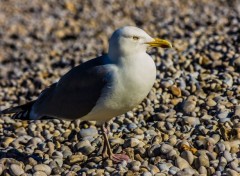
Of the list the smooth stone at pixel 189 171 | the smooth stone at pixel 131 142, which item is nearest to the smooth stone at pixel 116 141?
the smooth stone at pixel 131 142

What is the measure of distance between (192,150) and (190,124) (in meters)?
0.76

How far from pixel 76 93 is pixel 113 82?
559mm

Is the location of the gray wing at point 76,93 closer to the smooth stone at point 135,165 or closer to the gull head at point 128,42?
the gull head at point 128,42

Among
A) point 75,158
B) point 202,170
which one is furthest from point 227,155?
point 75,158

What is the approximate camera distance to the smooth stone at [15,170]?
17.5 ft

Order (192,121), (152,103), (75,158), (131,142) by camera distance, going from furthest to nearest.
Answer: (152,103)
(192,121)
(131,142)
(75,158)

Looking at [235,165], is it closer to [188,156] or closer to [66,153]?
[188,156]

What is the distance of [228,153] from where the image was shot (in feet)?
17.1

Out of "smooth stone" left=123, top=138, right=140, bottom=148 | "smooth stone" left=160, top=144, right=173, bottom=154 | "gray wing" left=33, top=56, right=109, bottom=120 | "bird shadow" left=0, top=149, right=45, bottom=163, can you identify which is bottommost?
"bird shadow" left=0, top=149, right=45, bottom=163

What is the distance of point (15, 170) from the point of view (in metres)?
5.36

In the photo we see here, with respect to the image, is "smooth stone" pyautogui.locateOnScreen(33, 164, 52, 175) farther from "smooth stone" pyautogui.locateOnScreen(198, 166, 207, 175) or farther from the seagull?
"smooth stone" pyautogui.locateOnScreen(198, 166, 207, 175)

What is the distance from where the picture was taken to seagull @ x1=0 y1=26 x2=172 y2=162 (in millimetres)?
5043

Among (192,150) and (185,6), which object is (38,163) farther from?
(185,6)

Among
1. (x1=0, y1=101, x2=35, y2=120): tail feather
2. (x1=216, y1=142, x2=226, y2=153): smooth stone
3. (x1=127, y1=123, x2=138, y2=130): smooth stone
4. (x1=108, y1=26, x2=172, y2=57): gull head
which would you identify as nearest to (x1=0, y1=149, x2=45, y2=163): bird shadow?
(x1=0, y1=101, x2=35, y2=120): tail feather
